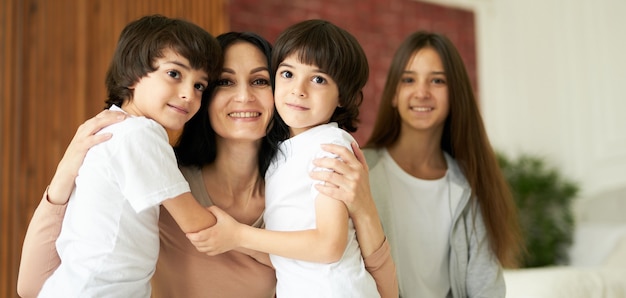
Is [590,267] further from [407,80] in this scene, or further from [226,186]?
[226,186]

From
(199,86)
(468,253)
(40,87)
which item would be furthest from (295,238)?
(40,87)

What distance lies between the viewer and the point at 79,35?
3.96 meters

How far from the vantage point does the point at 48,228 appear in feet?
5.58

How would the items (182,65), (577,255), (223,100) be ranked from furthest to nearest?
(577,255) → (223,100) → (182,65)

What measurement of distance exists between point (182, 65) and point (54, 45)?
258 cm

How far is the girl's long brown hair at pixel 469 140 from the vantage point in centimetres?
230

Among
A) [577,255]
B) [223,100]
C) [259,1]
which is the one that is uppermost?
[259,1]

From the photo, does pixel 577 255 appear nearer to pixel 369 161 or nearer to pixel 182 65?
pixel 369 161

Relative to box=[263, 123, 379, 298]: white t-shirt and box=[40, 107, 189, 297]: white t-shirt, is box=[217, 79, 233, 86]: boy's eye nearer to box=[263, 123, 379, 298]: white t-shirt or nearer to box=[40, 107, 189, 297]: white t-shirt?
box=[263, 123, 379, 298]: white t-shirt

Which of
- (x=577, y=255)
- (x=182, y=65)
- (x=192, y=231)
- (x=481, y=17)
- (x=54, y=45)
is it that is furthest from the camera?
(x=481, y=17)

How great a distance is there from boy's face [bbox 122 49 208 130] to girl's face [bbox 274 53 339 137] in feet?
0.80

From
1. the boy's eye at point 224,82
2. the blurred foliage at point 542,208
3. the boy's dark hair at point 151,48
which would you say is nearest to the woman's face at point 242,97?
the boy's eye at point 224,82

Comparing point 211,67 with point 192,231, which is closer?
point 192,231

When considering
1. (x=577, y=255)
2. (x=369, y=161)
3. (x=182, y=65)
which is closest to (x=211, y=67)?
(x=182, y=65)
